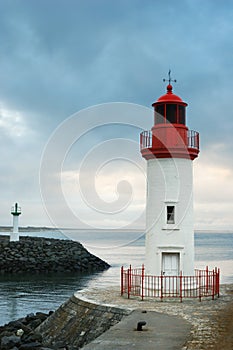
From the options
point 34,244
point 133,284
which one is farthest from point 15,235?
point 133,284

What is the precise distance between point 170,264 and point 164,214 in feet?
4.64

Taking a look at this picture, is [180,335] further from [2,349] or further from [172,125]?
[172,125]

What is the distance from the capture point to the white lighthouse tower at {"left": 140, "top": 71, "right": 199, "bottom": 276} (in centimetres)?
1477

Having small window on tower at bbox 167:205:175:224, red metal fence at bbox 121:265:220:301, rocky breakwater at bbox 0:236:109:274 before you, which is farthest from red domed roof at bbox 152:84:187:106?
rocky breakwater at bbox 0:236:109:274

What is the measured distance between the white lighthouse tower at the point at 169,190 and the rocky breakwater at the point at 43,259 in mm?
24044

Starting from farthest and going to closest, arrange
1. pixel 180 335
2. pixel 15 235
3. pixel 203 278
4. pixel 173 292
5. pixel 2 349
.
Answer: pixel 15 235
pixel 203 278
pixel 173 292
pixel 2 349
pixel 180 335

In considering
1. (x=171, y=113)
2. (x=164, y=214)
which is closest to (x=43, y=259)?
(x=164, y=214)

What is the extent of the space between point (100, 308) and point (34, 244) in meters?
31.7

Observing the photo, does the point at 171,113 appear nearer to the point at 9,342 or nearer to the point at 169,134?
the point at 169,134

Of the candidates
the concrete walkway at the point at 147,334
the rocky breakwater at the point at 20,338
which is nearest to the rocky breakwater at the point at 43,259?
the rocky breakwater at the point at 20,338

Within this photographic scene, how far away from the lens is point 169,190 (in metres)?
15.0

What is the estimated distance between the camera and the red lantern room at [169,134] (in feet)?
48.5

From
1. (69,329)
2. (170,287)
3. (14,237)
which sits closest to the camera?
(69,329)

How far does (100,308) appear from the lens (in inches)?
507
